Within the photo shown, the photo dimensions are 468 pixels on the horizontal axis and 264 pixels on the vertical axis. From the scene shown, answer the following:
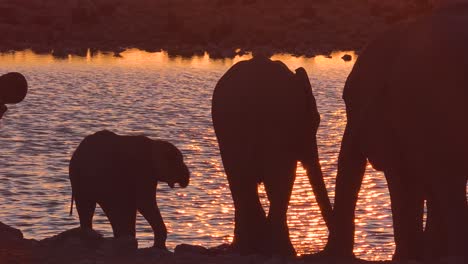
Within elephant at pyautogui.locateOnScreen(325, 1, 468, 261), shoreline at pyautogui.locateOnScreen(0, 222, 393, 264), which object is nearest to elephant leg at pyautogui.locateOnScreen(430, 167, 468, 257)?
elephant at pyautogui.locateOnScreen(325, 1, 468, 261)

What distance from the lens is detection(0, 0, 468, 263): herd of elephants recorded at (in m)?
8.62

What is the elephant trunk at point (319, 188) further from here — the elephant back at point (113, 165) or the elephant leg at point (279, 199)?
the elephant back at point (113, 165)

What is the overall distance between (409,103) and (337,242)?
146cm

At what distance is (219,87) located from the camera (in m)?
10.4

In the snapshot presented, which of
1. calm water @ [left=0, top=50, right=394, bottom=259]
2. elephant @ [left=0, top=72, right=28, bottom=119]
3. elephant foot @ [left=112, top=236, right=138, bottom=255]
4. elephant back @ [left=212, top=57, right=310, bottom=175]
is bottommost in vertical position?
calm water @ [left=0, top=50, right=394, bottom=259]

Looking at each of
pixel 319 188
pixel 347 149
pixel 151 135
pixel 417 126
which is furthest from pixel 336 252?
pixel 151 135

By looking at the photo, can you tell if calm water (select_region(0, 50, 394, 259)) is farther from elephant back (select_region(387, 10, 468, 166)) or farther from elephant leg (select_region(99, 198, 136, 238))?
elephant back (select_region(387, 10, 468, 166))

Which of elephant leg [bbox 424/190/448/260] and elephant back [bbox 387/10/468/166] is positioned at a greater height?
elephant back [bbox 387/10/468/166]

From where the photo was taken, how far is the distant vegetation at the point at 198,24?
43.5 metres

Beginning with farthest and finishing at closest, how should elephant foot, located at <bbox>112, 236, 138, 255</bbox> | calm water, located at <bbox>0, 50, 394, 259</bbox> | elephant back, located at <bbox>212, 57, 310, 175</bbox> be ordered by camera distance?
calm water, located at <bbox>0, 50, 394, 259</bbox> → elephant back, located at <bbox>212, 57, 310, 175</bbox> → elephant foot, located at <bbox>112, 236, 138, 255</bbox>

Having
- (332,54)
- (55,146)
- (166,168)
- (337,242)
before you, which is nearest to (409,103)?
(337,242)

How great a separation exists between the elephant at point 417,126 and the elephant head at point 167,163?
1.69 meters

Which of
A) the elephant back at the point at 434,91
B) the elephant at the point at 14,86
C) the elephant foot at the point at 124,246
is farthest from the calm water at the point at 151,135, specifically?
the elephant at the point at 14,86

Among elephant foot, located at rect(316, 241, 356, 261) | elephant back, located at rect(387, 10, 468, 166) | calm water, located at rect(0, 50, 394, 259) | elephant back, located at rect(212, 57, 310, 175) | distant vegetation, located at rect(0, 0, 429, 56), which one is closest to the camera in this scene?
elephant back, located at rect(387, 10, 468, 166)
